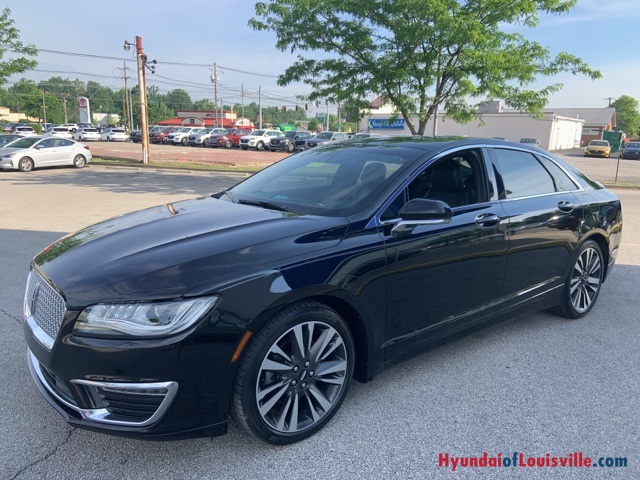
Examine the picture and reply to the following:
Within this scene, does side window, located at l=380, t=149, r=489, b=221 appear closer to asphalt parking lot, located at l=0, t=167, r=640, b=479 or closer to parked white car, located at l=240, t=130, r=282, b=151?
asphalt parking lot, located at l=0, t=167, r=640, b=479

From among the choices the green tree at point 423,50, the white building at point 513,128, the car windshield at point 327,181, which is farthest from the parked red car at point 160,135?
the car windshield at point 327,181

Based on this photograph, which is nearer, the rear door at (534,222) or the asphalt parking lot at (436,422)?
the asphalt parking lot at (436,422)

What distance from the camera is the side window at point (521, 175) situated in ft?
12.7

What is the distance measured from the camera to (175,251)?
2.57 m

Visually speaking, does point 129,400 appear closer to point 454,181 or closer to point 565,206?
point 454,181

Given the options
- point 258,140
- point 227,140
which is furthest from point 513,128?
point 227,140

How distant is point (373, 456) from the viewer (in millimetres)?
2586

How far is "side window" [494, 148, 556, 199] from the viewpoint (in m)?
3.87

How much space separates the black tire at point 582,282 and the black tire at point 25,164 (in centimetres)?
2059

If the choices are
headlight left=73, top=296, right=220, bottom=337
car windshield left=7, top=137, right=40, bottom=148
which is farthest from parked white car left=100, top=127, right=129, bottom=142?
headlight left=73, top=296, right=220, bottom=337

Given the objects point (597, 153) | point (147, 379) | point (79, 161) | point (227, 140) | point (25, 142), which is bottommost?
point (147, 379)

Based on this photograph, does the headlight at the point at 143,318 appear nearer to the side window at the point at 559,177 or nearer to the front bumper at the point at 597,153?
the side window at the point at 559,177

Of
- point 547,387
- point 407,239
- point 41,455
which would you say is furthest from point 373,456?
point 41,455

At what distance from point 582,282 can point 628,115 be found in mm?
112980
